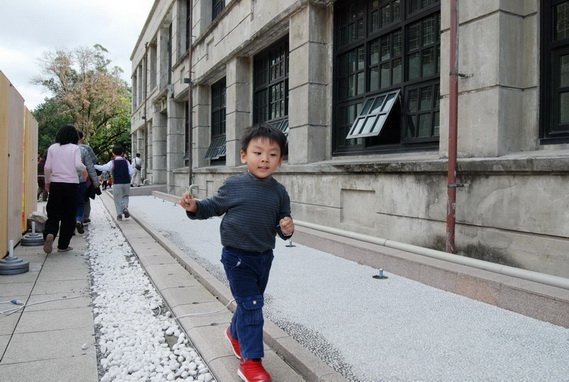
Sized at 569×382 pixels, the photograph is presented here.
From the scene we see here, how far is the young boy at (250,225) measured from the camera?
2924 millimetres

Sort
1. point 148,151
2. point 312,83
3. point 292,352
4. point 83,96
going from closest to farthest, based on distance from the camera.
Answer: point 292,352
point 312,83
point 148,151
point 83,96

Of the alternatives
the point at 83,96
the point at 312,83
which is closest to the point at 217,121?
the point at 312,83

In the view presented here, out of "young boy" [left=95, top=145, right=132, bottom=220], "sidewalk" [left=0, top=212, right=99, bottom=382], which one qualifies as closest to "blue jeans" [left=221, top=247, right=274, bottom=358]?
"sidewalk" [left=0, top=212, right=99, bottom=382]

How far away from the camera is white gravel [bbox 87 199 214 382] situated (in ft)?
10.5

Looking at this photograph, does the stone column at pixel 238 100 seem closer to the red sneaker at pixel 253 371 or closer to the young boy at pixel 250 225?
the young boy at pixel 250 225

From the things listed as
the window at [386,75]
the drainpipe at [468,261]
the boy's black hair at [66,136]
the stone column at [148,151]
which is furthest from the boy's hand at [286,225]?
the stone column at [148,151]

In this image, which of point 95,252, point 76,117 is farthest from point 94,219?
point 76,117

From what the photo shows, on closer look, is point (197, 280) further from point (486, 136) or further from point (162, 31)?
point (162, 31)

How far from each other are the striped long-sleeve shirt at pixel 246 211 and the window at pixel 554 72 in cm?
360

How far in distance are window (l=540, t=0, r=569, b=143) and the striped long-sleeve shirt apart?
360 cm

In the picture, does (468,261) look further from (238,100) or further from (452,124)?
(238,100)

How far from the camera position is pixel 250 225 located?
293cm

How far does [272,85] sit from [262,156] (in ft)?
30.3

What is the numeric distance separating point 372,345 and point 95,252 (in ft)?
18.6
